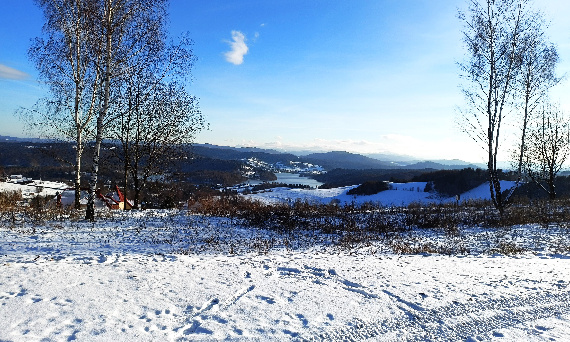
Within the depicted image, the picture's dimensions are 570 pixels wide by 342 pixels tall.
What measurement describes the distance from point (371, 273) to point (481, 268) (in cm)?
237

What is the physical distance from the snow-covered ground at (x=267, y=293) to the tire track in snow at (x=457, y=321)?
0.8 inches

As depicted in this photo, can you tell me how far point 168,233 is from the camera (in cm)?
980

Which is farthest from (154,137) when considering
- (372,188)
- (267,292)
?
(372,188)

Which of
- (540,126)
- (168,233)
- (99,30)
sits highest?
(99,30)

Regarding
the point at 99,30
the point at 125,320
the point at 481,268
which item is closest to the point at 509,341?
→ the point at 481,268

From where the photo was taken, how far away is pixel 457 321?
414cm

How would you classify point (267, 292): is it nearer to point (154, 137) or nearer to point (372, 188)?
point (154, 137)

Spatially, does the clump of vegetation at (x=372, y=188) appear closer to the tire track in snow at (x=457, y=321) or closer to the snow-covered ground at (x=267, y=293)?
the snow-covered ground at (x=267, y=293)

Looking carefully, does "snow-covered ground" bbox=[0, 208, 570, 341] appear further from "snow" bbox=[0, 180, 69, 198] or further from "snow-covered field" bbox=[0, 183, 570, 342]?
"snow" bbox=[0, 180, 69, 198]

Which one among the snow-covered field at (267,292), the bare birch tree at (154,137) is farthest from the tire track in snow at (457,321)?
the bare birch tree at (154,137)

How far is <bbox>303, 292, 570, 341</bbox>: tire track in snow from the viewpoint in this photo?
12.4 ft

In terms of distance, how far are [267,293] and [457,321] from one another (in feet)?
8.22

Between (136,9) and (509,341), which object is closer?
(509,341)

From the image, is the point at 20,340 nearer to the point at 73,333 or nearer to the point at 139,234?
the point at 73,333
